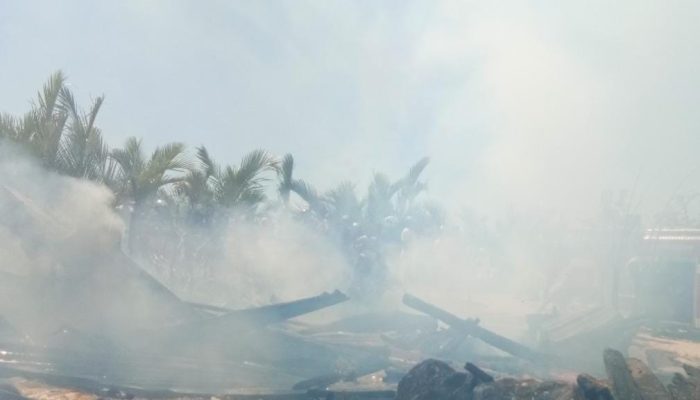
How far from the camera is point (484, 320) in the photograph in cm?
2159

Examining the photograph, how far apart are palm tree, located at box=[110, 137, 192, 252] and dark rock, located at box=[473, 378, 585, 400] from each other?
10.1 metres

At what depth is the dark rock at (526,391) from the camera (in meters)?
7.46

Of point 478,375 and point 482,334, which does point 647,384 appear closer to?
point 478,375

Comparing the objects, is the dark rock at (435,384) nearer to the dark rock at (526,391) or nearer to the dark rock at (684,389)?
the dark rock at (526,391)

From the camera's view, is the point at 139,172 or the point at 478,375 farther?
the point at 139,172

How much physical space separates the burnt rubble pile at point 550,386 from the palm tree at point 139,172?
929 centimetres

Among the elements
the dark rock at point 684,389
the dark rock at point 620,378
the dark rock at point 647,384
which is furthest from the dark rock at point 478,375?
the dark rock at point 684,389

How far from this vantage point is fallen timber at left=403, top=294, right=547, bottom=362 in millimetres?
13250

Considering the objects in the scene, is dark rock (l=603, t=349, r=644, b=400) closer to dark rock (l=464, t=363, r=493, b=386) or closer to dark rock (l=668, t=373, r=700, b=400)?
dark rock (l=668, t=373, r=700, b=400)

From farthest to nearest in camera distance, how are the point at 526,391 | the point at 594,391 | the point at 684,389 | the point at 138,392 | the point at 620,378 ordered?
the point at 138,392 → the point at 684,389 → the point at 620,378 → the point at 526,391 → the point at 594,391

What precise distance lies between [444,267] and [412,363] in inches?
712

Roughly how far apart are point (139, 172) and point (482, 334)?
321 inches

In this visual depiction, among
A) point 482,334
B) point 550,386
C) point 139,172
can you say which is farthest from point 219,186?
point 550,386

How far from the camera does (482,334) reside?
44.3ft
